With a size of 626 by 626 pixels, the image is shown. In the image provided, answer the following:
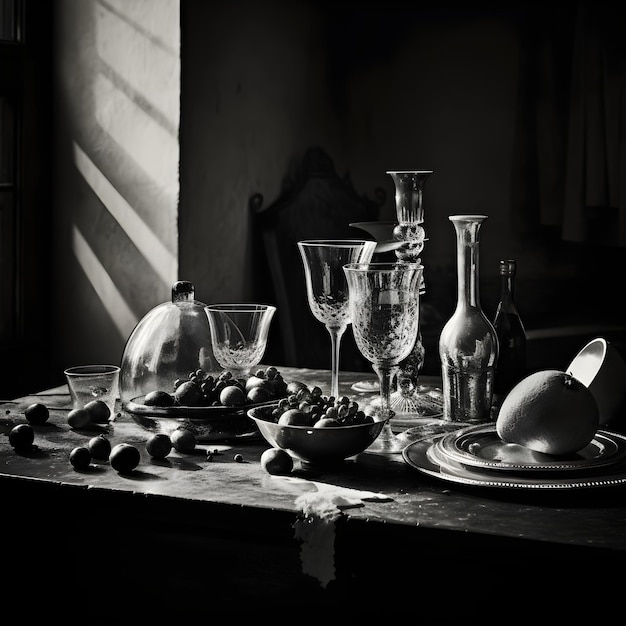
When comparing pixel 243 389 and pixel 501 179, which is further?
pixel 501 179

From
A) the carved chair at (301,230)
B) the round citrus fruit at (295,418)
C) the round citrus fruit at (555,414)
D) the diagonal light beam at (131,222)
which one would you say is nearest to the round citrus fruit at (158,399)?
the round citrus fruit at (295,418)

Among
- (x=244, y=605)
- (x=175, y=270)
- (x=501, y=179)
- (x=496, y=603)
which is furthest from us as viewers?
(x=501, y=179)

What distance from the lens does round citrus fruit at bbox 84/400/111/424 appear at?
4.61 ft

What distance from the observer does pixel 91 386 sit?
1.47m

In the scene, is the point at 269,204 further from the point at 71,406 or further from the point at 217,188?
the point at 71,406

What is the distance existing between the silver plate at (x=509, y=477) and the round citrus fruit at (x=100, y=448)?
38cm

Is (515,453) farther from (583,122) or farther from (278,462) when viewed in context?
(583,122)

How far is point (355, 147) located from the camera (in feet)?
9.94

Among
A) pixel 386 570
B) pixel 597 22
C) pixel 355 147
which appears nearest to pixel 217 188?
pixel 355 147

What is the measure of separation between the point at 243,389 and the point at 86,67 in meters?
1.71

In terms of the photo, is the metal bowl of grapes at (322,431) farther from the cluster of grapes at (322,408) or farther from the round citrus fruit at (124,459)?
the round citrus fruit at (124,459)

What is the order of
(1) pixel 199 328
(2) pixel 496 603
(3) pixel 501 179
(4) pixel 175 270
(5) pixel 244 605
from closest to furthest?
(2) pixel 496 603, (5) pixel 244 605, (1) pixel 199 328, (4) pixel 175 270, (3) pixel 501 179

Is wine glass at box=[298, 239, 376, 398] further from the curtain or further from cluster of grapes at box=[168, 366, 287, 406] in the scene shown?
the curtain

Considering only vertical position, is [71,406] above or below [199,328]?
below
